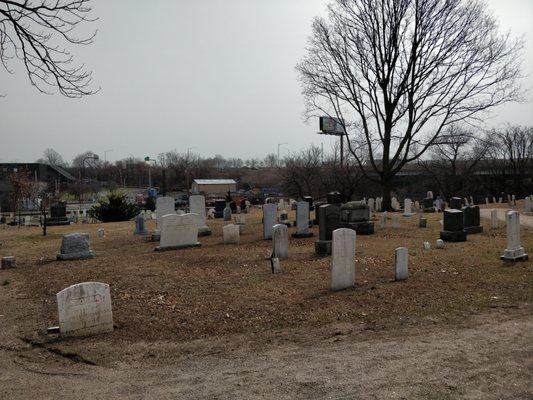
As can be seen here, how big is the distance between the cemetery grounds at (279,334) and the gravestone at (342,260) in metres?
0.30

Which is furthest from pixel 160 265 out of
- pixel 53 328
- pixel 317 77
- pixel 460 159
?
pixel 460 159

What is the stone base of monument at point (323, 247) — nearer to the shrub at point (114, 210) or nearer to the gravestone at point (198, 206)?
the gravestone at point (198, 206)

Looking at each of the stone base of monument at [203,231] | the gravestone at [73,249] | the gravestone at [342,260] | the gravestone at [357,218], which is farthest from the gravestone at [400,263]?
the stone base of monument at [203,231]

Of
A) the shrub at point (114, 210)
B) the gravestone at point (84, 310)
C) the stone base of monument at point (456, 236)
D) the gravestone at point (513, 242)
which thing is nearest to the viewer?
the gravestone at point (84, 310)

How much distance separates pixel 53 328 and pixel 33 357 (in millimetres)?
786

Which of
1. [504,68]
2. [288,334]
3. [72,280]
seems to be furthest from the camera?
[504,68]

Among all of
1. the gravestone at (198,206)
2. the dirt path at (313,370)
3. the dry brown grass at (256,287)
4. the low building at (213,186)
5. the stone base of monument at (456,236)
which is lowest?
the dirt path at (313,370)

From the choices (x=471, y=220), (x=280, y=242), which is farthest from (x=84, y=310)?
(x=471, y=220)

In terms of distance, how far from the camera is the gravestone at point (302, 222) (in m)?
15.4

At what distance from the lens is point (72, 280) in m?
9.13

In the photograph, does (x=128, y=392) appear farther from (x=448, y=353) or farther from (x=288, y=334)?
(x=448, y=353)

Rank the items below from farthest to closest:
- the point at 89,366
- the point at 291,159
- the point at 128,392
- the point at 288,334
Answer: the point at 291,159
the point at 288,334
the point at 89,366
the point at 128,392

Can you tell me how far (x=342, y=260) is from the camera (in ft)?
26.1

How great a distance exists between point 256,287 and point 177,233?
20.4 ft
